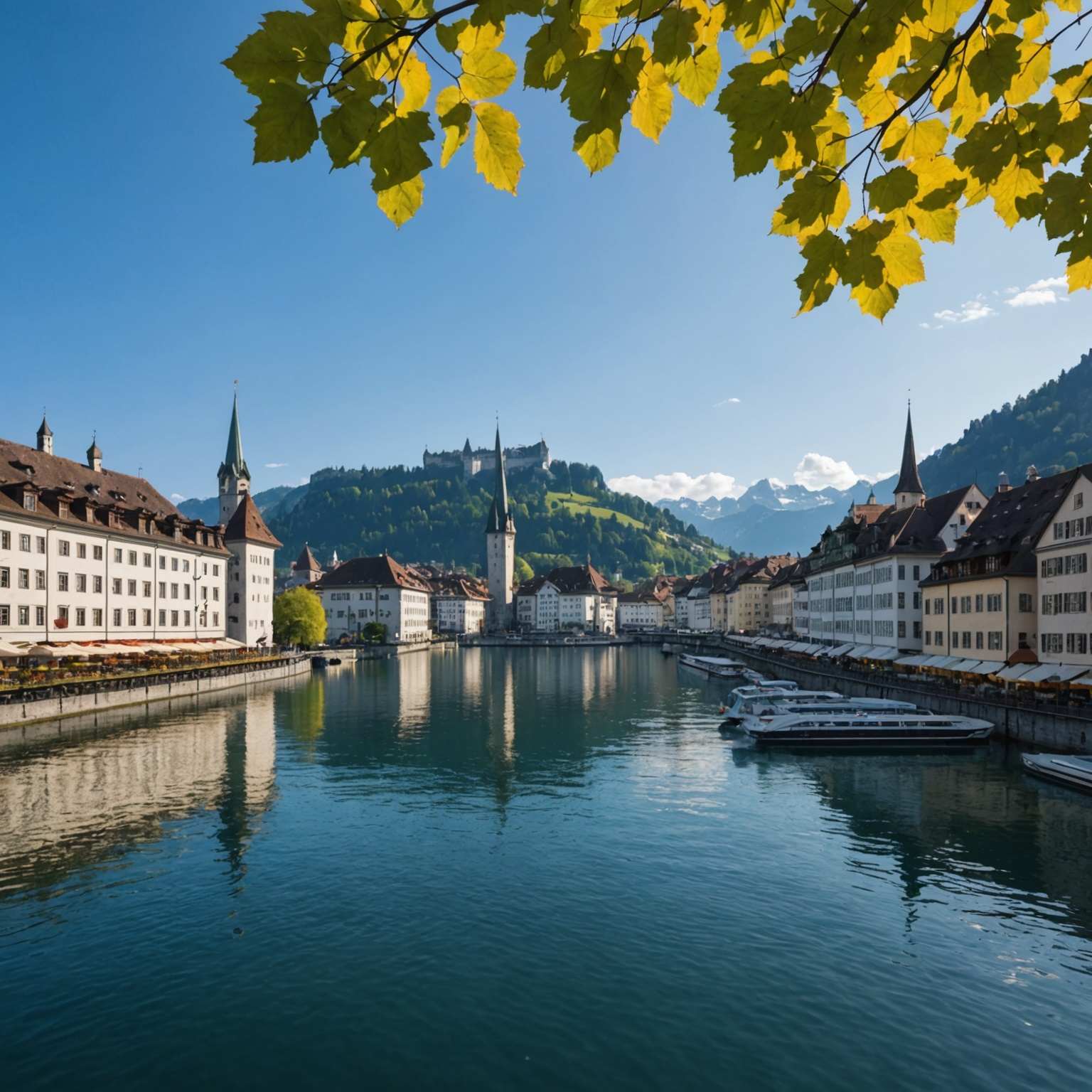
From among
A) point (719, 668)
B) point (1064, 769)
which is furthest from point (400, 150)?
point (719, 668)

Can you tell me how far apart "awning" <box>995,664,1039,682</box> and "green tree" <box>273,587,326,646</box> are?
90.9 m

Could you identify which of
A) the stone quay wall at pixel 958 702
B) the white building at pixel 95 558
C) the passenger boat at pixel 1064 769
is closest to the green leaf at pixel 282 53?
the passenger boat at pixel 1064 769

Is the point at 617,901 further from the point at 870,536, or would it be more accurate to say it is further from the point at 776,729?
the point at 870,536

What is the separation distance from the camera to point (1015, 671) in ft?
156

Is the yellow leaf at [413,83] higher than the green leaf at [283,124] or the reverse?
higher

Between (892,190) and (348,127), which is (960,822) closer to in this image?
(892,190)

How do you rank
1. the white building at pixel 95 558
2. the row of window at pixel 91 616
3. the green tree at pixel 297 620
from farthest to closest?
the green tree at pixel 297 620 → the white building at pixel 95 558 → the row of window at pixel 91 616

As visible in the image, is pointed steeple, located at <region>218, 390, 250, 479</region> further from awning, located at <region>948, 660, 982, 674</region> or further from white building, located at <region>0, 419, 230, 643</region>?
awning, located at <region>948, 660, 982, 674</region>

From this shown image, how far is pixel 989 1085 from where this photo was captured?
13500 mm

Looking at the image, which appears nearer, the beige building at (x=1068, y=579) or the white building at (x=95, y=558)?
the beige building at (x=1068, y=579)

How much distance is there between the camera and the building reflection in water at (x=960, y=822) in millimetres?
23438

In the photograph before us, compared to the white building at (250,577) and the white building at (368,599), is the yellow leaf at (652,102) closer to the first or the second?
the white building at (250,577)

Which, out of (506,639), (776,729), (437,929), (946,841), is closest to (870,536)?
(776,729)

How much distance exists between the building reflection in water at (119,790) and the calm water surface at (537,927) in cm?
21
